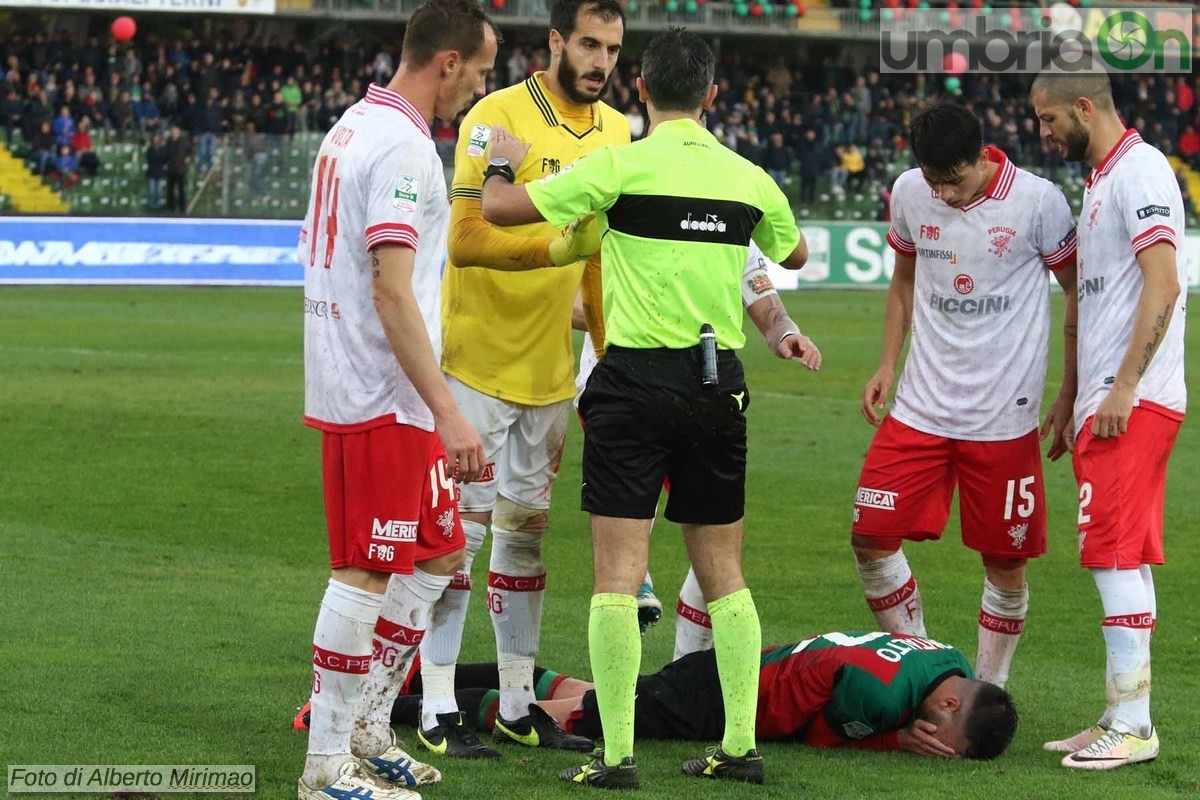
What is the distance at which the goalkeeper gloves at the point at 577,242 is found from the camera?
18.4 ft

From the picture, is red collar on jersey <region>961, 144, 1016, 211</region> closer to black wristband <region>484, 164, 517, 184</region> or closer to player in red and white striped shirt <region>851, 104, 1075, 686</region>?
player in red and white striped shirt <region>851, 104, 1075, 686</region>

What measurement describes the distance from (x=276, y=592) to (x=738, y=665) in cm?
346

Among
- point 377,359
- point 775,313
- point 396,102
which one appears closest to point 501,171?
point 396,102

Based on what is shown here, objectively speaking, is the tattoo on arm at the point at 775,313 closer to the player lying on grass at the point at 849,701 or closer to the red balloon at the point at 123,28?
the player lying on grass at the point at 849,701

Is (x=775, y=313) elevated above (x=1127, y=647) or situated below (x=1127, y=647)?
above

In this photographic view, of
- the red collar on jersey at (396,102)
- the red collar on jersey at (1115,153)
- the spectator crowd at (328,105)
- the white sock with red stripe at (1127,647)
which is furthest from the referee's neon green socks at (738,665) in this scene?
the spectator crowd at (328,105)

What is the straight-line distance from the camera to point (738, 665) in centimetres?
532

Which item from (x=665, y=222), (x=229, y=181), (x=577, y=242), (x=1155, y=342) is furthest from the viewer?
(x=229, y=181)

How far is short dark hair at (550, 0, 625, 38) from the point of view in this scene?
6180mm

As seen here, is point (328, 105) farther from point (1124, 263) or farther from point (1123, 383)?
point (1123, 383)

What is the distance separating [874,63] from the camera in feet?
160

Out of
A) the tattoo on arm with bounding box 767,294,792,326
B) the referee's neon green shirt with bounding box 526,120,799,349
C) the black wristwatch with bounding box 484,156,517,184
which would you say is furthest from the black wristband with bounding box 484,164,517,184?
the tattoo on arm with bounding box 767,294,792,326

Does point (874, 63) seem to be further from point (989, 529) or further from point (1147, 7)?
point (989, 529)

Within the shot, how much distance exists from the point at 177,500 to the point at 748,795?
20.8 ft
